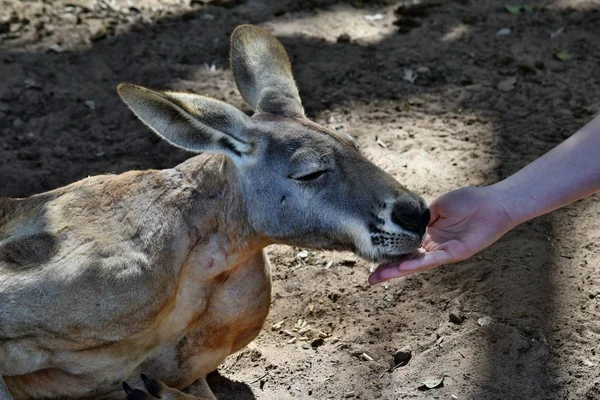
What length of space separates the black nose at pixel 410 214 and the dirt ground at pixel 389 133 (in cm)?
91

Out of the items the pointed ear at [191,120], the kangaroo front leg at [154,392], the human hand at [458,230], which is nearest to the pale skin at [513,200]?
the human hand at [458,230]

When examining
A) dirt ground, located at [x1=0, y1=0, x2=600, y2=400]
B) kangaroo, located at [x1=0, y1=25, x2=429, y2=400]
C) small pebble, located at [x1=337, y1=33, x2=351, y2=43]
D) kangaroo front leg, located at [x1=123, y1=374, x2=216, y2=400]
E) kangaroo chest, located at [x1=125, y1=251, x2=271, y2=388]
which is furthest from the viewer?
small pebble, located at [x1=337, y1=33, x2=351, y2=43]

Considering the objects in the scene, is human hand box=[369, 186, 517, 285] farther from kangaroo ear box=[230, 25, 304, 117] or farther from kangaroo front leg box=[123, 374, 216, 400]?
kangaroo front leg box=[123, 374, 216, 400]

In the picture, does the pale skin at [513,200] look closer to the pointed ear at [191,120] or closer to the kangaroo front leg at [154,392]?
the pointed ear at [191,120]

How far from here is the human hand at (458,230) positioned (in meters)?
4.10

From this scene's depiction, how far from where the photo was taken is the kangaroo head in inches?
157

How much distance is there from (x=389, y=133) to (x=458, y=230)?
237cm

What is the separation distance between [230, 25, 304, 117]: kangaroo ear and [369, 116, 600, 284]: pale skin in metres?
1.00

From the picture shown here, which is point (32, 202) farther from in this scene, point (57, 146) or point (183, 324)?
point (57, 146)

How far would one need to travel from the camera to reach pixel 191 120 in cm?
402

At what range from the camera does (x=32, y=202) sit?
15.5 feet

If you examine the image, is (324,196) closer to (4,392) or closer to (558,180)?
(558,180)

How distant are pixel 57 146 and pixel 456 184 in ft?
9.49

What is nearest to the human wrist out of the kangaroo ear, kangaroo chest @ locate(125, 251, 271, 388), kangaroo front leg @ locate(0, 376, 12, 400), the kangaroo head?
the kangaroo head
